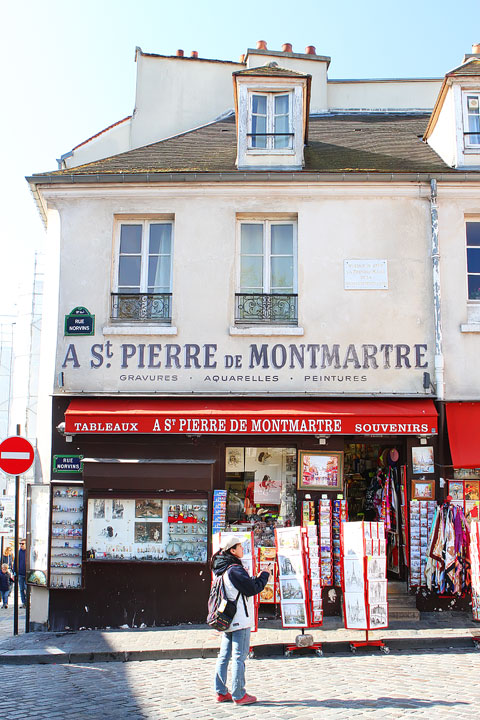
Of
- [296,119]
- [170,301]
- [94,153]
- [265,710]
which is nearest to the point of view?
[265,710]

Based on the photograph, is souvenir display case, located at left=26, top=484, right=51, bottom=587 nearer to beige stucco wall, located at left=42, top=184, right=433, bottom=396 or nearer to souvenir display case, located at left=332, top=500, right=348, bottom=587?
beige stucco wall, located at left=42, top=184, right=433, bottom=396

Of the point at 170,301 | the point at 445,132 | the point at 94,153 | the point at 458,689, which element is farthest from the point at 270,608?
the point at 94,153

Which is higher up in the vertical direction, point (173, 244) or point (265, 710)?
point (173, 244)

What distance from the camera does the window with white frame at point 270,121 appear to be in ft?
Answer: 37.0

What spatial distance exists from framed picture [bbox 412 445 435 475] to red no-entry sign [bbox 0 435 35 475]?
536 centimetres

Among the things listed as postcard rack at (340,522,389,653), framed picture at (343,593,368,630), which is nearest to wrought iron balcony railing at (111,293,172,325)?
postcard rack at (340,522,389,653)

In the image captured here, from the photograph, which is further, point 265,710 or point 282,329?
point 282,329

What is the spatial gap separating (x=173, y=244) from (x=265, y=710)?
22.1ft

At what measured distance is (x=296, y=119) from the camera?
36.8ft

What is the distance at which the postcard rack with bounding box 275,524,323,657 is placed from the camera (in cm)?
822

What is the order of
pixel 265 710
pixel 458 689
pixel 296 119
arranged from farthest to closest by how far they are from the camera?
1. pixel 296 119
2. pixel 458 689
3. pixel 265 710

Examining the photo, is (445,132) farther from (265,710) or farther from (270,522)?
(265,710)

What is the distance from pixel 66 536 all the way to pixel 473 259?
722 centimetres

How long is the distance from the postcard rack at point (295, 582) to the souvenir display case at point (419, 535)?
1.88 meters
